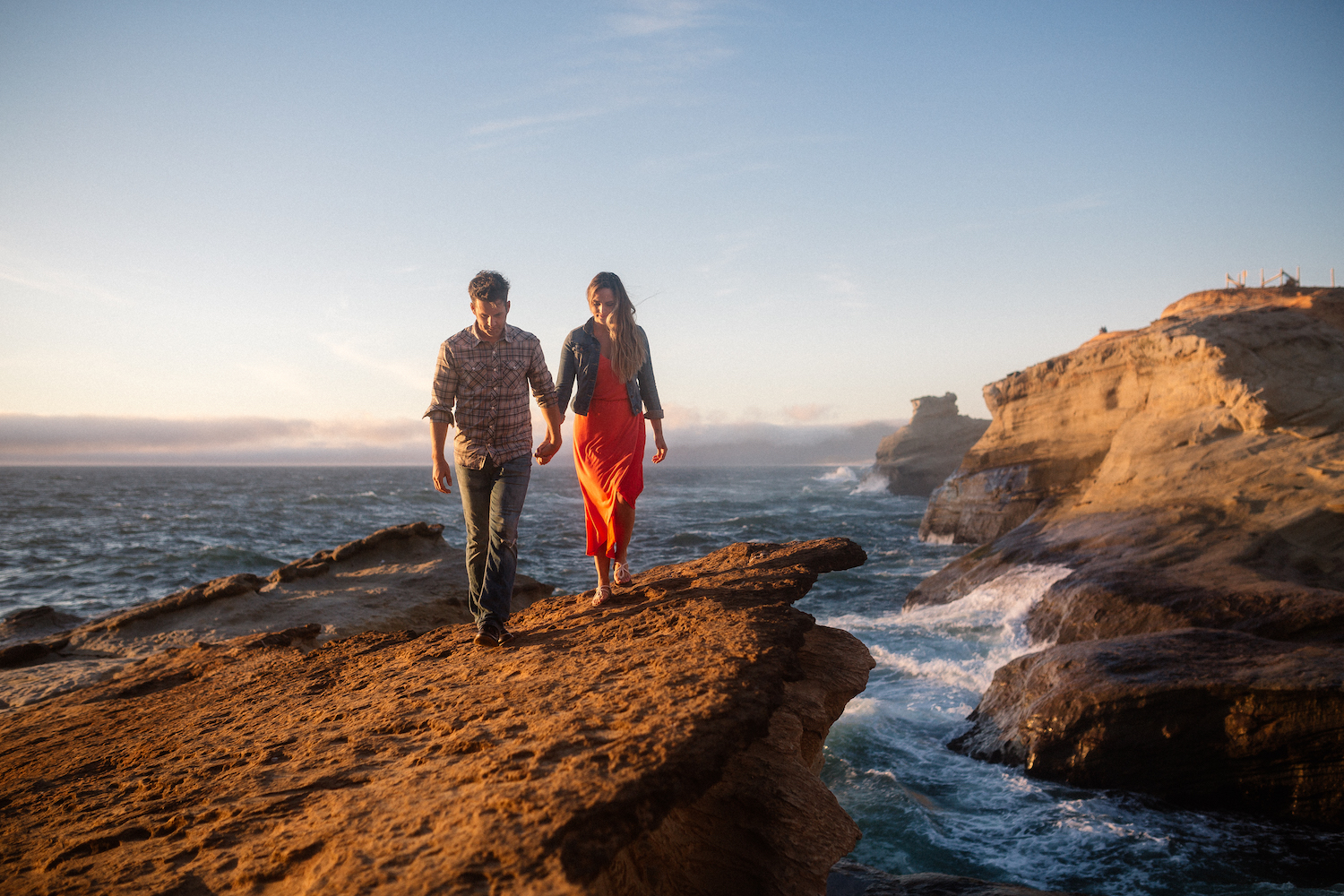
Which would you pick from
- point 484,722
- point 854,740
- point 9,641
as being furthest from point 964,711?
point 9,641

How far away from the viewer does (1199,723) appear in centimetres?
512

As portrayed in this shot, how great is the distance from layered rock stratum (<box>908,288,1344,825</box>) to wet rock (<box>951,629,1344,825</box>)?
12 millimetres

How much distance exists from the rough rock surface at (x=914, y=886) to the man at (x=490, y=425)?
2.24 meters

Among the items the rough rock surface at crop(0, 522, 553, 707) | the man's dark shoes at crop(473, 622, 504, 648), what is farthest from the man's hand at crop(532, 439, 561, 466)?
the rough rock surface at crop(0, 522, 553, 707)

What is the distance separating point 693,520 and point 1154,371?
1660 cm

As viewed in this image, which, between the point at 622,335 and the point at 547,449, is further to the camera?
the point at 622,335

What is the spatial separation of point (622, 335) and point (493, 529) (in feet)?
4.79

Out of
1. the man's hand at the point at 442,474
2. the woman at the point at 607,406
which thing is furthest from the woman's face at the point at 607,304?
the man's hand at the point at 442,474

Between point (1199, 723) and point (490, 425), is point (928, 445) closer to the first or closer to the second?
point (1199, 723)

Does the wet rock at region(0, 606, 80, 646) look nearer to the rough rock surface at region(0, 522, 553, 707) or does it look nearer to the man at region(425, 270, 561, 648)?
the rough rock surface at region(0, 522, 553, 707)

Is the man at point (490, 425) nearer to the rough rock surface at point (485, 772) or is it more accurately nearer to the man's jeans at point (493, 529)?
the man's jeans at point (493, 529)

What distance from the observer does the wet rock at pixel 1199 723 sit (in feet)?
15.9

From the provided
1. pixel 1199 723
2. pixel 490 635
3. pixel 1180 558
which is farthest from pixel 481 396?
pixel 1180 558

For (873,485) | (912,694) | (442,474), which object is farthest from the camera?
(873,485)
